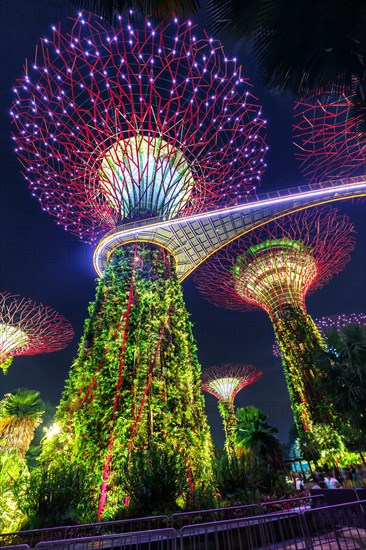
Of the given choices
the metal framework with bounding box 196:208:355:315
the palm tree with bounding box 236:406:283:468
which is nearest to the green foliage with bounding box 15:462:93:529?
the palm tree with bounding box 236:406:283:468

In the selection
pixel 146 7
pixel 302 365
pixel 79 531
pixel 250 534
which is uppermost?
pixel 302 365

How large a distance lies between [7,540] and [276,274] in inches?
974

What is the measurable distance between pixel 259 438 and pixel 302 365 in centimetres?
799

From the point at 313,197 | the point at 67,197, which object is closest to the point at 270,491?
the point at 313,197

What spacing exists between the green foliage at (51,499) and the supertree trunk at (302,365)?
18.8 meters

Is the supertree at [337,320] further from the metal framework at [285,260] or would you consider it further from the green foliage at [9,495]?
the green foliage at [9,495]

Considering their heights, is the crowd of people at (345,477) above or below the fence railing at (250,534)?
above

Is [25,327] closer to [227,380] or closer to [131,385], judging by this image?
[131,385]

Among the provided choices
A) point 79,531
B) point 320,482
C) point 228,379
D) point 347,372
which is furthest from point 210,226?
point 228,379

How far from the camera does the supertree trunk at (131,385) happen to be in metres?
8.05

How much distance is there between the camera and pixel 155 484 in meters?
6.80

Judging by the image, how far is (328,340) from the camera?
17203 millimetres

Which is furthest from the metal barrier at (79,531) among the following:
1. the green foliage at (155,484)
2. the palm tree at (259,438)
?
the palm tree at (259,438)

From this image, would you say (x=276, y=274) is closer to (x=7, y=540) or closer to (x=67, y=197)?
(x=67, y=197)
